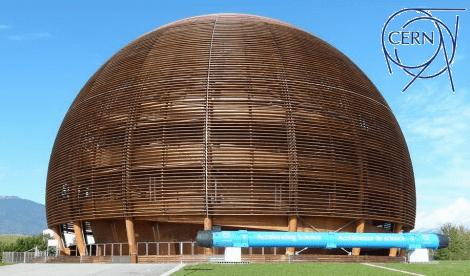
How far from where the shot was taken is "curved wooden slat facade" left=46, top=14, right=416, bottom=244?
102 feet

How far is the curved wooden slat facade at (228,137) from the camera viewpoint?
31141 millimetres

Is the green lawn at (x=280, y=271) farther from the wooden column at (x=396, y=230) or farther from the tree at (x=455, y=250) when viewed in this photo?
the tree at (x=455, y=250)

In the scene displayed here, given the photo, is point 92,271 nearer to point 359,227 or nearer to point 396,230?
point 359,227

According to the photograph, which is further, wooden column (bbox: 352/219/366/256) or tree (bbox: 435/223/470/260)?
tree (bbox: 435/223/470/260)

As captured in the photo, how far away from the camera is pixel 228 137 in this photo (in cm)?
3133

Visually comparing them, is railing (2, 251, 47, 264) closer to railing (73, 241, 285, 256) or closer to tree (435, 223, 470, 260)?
railing (73, 241, 285, 256)

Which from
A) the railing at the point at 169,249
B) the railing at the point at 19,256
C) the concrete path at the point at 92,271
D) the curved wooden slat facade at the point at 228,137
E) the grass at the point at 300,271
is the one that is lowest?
the grass at the point at 300,271

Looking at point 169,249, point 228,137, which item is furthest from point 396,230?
point 169,249

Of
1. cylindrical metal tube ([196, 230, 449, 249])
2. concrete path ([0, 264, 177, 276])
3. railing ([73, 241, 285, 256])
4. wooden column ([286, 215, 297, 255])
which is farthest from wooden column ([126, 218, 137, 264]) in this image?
wooden column ([286, 215, 297, 255])

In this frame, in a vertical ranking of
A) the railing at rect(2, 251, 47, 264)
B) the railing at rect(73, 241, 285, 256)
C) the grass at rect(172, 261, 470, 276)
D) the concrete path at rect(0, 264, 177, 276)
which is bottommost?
the grass at rect(172, 261, 470, 276)

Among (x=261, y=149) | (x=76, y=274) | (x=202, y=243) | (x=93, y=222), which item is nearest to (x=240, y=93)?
(x=261, y=149)

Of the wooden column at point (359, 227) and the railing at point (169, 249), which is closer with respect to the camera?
the railing at point (169, 249)

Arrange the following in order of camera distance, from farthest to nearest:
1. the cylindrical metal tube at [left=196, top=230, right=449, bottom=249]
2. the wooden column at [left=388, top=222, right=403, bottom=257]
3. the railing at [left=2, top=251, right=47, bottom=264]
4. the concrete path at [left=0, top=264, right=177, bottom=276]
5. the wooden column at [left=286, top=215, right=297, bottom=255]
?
1. the railing at [left=2, top=251, right=47, bottom=264]
2. the wooden column at [left=388, top=222, right=403, bottom=257]
3. the wooden column at [left=286, top=215, right=297, bottom=255]
4. the cylindrical metal tube at [left=196, top=230, right=449, bottom=249]
5. the concrete path at [left=0, top=264, right=177, bottom=276]

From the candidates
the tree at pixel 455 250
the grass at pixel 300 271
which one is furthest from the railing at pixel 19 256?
the tree at pixel 455 250
